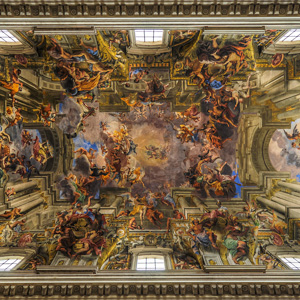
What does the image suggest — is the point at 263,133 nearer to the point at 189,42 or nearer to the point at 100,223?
the point at 189,42

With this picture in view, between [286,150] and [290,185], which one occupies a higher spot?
[286,150]

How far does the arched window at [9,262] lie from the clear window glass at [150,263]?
16.7 feet

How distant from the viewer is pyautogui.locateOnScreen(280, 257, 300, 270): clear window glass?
9800 millimetres

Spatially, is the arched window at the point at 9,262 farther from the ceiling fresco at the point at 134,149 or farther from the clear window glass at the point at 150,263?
the clear window glass at the point at 150,263

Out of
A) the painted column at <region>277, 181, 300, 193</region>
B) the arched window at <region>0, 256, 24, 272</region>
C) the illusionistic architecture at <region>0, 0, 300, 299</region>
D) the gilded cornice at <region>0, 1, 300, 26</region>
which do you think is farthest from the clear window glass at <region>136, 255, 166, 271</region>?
the gilded cornice at <region>0, 1, 300, 26</region>

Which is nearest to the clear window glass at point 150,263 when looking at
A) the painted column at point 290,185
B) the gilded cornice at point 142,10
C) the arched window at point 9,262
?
the arched window at point 9,262

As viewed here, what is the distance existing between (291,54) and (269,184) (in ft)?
23.1

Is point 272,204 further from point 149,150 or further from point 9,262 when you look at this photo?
point 9,262

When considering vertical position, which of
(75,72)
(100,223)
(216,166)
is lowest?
Result: (100,223)

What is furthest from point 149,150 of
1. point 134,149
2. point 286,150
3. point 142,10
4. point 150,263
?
point 142,10

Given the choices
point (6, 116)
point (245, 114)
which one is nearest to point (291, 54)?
point (245, 114)

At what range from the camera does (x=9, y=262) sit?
10055 millimetres

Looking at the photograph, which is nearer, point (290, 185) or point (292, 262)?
point (292, 262)

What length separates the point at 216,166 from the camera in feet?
48.0
